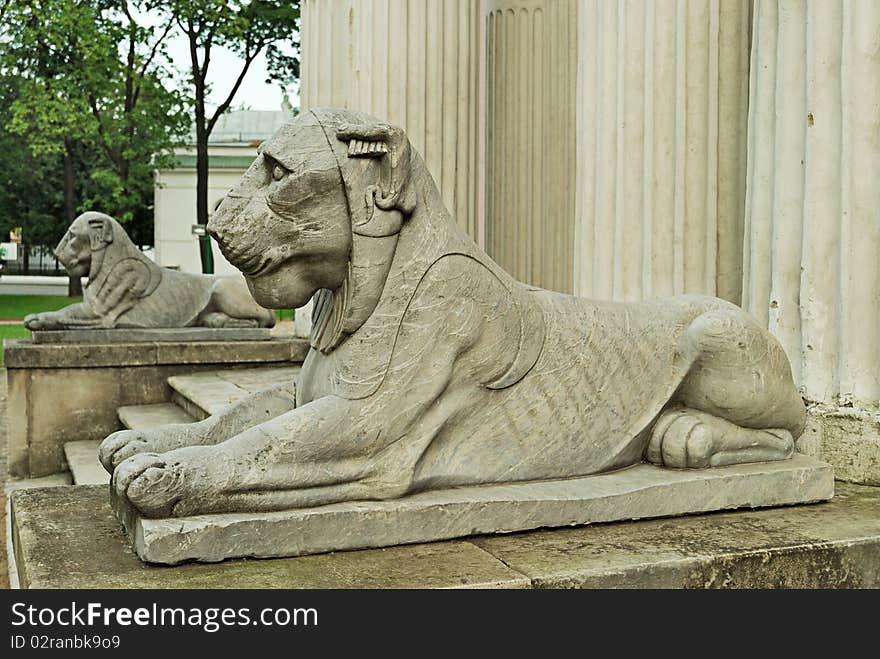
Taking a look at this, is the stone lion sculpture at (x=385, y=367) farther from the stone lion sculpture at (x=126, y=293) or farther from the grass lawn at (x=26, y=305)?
the grass lawn at (x=26, y=305)

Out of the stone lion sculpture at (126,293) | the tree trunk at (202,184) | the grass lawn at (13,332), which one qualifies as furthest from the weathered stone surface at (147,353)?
the grass lawn at (13,332)

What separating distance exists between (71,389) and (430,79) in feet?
11.6

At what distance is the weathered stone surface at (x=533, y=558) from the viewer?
2.42m

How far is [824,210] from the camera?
4.10m

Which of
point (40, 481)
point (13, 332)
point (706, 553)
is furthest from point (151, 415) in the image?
point (13, 332)

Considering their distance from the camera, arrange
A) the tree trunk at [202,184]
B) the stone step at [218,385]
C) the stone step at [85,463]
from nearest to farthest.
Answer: the stone step at [85,463] → the stone step at [218,385] → the tree trunk at [202,184]

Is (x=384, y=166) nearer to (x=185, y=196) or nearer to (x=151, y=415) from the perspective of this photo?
(x=151, y=415)

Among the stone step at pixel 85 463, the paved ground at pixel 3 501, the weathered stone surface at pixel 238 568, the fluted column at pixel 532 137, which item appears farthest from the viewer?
the fluted column at pixel 532 137

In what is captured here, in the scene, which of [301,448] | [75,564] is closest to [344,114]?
[301,448]

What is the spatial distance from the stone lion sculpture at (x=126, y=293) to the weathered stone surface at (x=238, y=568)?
490cm

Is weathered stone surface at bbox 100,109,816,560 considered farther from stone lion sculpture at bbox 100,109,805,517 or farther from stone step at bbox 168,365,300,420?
stone step at bbox 168,365,300,420

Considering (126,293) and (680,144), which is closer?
(680,144)

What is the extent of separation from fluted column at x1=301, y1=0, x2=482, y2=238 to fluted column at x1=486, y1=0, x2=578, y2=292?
1.21 metres

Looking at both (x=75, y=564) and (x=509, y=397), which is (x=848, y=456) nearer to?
(x=509, y=397)
